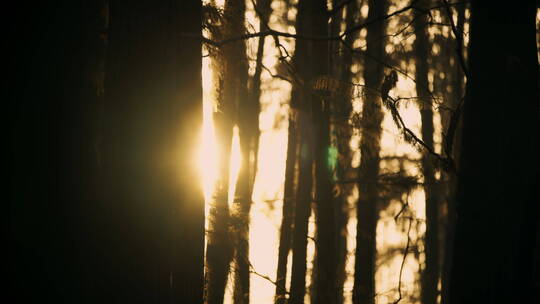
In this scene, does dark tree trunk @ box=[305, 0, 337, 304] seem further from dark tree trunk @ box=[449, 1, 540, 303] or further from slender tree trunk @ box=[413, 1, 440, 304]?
→ slender tree trunk @ box=[413, 1, 440, 304]

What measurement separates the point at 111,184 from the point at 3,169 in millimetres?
554

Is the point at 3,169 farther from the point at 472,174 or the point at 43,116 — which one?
the point at 472,174

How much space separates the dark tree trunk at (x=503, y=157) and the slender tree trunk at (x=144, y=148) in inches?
92.3

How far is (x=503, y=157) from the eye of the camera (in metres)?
3.15

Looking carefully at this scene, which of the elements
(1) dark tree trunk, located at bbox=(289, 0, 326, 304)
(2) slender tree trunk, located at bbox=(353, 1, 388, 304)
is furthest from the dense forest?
(2) slender tree trunk, located at bbox=(353, 1, 388, 304)

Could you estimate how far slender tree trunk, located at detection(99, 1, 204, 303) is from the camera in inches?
94.0

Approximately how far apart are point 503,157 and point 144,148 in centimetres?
274

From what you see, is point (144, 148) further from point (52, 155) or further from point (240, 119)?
point (240, 119)

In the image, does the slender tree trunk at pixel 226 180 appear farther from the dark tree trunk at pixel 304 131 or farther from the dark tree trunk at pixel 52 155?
the dark tree trunk at pixel 52 155

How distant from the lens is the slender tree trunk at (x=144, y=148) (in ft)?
7.83

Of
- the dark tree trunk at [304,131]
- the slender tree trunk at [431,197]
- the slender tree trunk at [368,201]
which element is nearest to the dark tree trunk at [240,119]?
the dark tree trunk at [304,131]

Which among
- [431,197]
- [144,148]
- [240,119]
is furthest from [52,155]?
[431,197]

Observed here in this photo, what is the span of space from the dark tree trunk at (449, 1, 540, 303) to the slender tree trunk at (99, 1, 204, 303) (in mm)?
2344

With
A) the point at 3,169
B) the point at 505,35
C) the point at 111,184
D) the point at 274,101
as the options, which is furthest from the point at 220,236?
the point at 274,101
